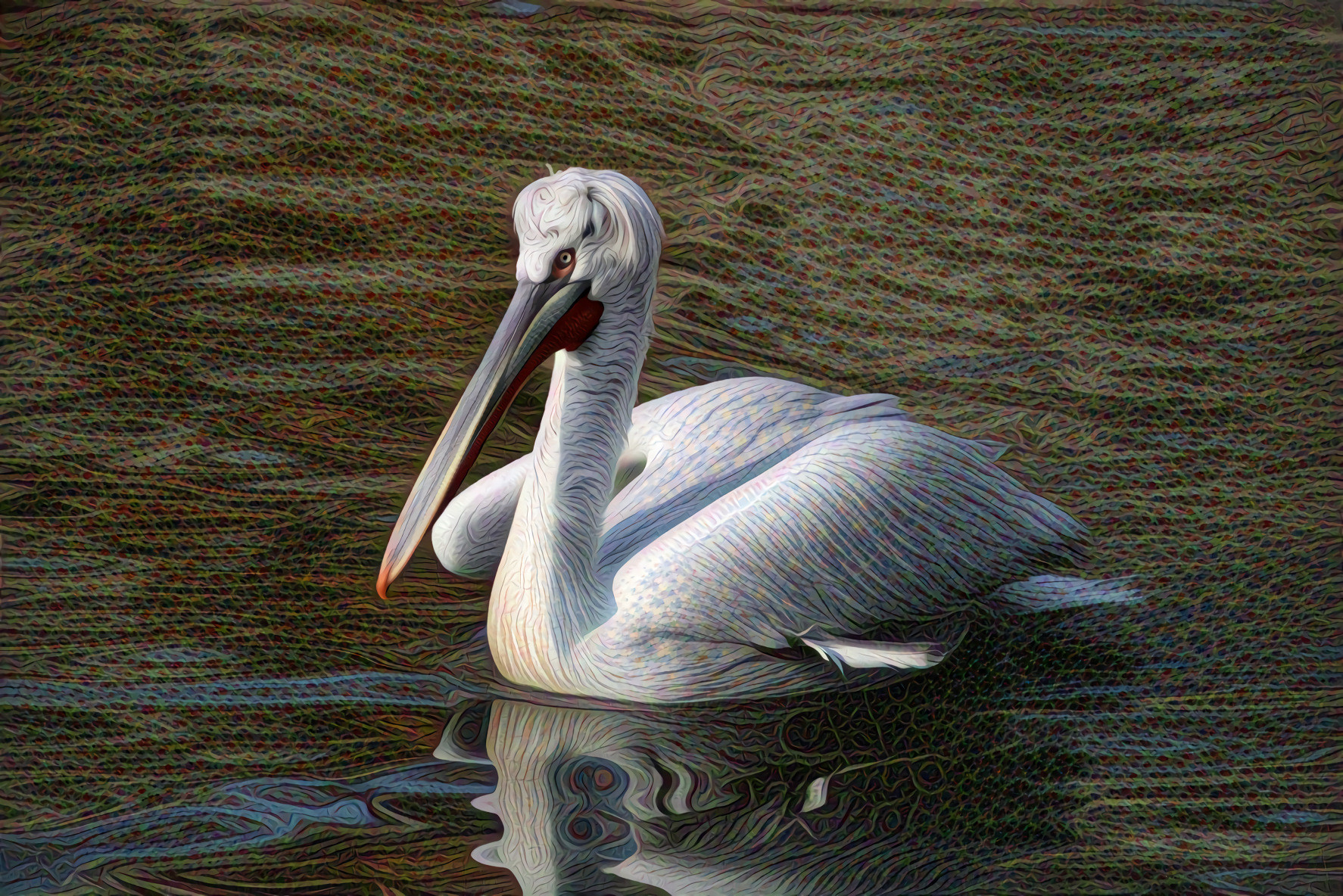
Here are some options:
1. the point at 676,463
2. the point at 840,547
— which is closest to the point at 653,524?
the point at 676,463

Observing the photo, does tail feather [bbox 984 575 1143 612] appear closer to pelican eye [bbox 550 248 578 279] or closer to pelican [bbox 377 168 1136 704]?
pelican [bbox 377 168 1136 704]

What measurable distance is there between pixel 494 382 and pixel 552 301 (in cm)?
14

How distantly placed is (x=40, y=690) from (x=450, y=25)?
4.04 feet

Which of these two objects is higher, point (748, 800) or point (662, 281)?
point (662, 281)

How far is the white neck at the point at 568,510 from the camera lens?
4.68ft

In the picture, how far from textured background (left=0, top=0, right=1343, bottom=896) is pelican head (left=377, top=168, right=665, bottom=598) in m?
0.19

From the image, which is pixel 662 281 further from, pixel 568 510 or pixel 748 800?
pixel 748 800

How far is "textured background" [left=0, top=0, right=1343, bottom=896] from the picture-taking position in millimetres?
1604

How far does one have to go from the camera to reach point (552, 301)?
1.41 metres

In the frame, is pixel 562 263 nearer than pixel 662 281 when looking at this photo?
Yes

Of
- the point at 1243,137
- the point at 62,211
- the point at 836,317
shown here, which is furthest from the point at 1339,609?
the point at 62,211

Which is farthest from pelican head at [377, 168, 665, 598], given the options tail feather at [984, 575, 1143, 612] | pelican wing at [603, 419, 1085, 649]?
tail feather at [984, 575, 1143, 612]

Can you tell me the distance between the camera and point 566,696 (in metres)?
1.47

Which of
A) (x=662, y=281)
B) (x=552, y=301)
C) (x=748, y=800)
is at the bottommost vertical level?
(x=748, y=800)
